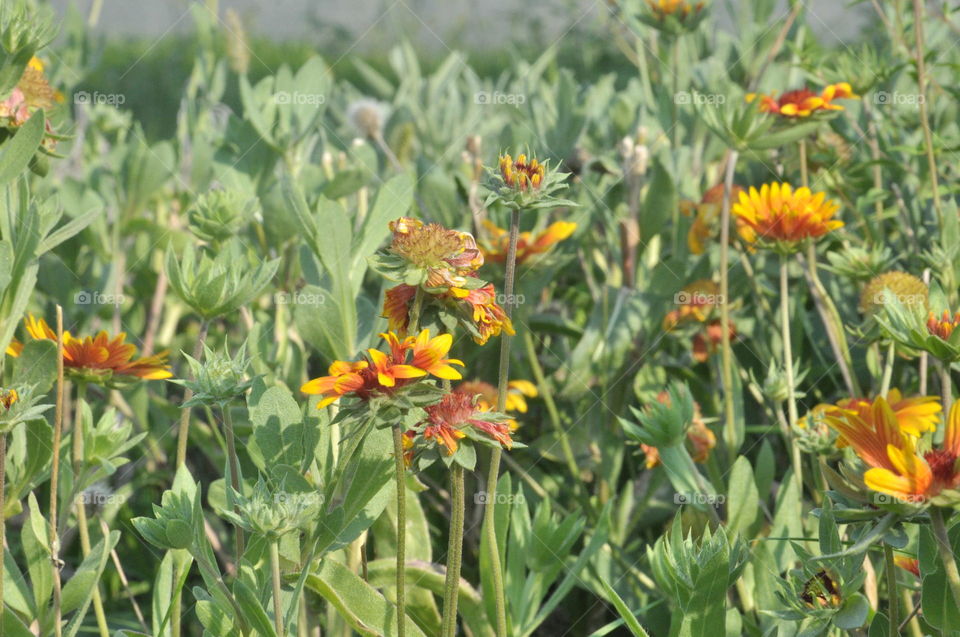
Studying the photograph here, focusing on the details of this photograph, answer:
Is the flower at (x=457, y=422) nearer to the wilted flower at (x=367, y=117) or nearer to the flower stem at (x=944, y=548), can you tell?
the flower stem at (x=944, y=548)

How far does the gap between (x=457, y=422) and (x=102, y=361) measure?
462 mm

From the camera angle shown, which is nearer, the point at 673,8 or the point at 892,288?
the point at 892,288

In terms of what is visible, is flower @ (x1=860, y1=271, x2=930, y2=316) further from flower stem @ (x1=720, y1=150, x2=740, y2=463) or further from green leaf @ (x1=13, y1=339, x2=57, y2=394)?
green leaf @ (x1=13, y1=339, x2=57, y2=394)

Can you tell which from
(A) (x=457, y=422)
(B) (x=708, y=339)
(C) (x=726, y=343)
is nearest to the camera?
(A) (x=457, y=422)

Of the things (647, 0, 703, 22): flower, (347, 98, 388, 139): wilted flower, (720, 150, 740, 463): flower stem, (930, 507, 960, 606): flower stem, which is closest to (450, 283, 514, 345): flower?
(930, 507, 960, 606): flower stem

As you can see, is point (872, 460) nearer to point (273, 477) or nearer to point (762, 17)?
point (273, 477)

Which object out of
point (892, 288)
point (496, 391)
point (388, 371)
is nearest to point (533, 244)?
point (496, 391)

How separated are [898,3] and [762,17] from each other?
54 centimetres

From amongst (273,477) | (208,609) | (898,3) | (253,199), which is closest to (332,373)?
(273,477)

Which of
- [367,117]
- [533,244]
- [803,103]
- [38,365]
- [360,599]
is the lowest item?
[360,599]

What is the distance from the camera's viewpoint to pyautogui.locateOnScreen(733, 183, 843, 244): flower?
1255 mm

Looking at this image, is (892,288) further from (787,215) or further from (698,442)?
(698,442)

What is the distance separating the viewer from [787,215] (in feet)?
4.14

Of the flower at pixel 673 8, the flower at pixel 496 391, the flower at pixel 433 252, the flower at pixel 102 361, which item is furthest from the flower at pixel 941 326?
the flower at pixel 673 8
